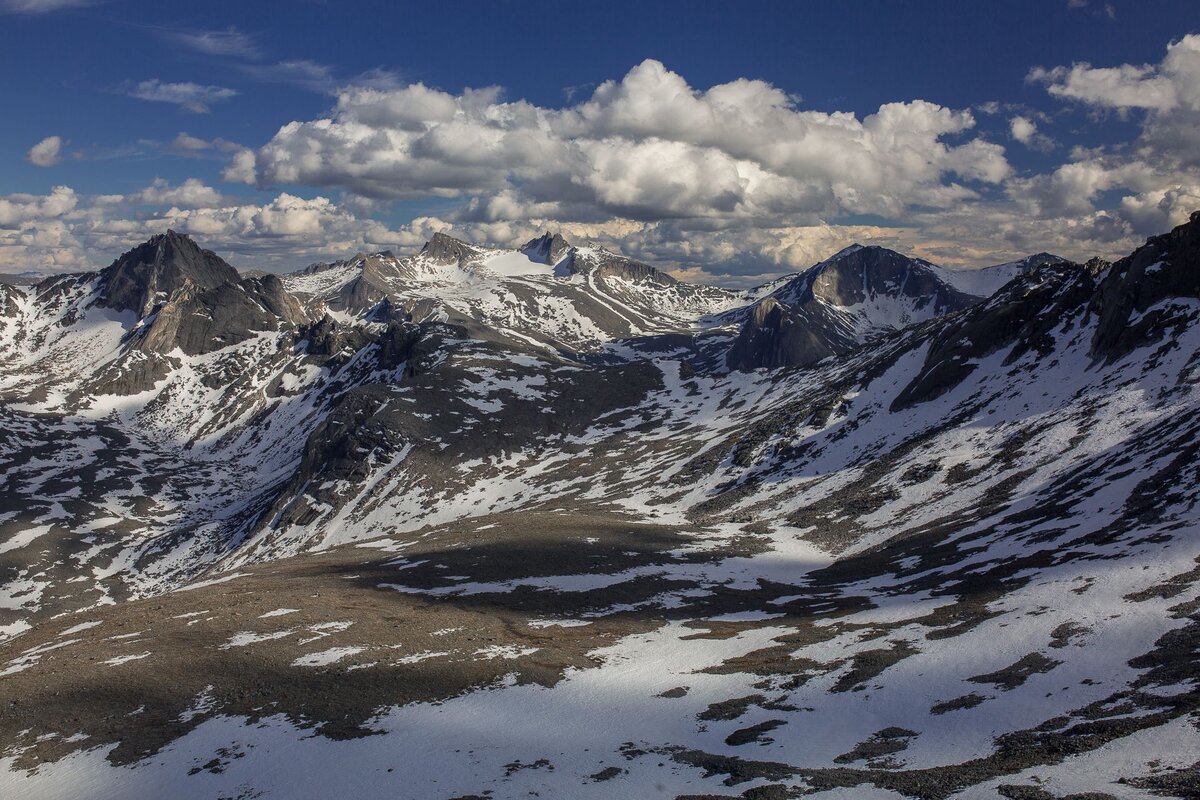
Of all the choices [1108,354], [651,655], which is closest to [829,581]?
[651,655]

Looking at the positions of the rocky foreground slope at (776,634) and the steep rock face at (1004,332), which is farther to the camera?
the steep rock face at (1004,332)

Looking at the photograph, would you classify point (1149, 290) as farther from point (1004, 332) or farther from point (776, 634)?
point (776, 634)

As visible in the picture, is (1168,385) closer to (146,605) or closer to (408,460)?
(146,605)

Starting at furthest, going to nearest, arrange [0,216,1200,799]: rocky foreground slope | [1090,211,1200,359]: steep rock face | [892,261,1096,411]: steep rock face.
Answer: [892,261,1096,411]: steep rock face
[1090,211,1200,359]: steep rock face
[0,216,1200,799]: rocky foreground slope

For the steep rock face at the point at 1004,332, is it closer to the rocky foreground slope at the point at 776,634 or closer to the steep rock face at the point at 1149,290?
the rocky foreground slope at the point at 776,634

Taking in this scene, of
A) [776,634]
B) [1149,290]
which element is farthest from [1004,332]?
[776,634]

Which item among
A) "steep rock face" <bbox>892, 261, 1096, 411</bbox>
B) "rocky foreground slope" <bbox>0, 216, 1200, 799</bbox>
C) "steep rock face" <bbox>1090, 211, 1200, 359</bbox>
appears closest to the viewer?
"rocky foreground slope" <bbox>0, 216, 1200, 799</bbox>

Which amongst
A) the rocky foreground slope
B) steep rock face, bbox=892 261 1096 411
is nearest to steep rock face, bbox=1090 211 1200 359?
the rocky foreground slope

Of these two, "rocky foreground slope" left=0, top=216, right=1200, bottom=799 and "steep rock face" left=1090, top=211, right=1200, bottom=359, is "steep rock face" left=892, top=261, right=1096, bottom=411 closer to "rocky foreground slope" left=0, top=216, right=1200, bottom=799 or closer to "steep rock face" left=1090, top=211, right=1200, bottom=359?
"rocky foreground slope" left=0, top=216, right=1200, bottom=799

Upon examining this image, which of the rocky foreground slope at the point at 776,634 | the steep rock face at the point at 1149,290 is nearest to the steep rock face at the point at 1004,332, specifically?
the rocky foreground slope at the point at 776,634
